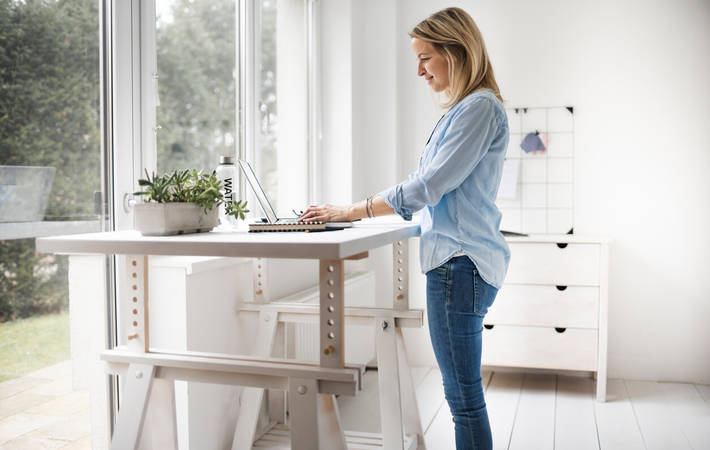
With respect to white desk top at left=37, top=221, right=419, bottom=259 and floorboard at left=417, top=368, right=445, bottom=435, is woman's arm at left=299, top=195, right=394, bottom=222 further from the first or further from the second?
floorboard at left=417, top=368, right=445, bottom=435

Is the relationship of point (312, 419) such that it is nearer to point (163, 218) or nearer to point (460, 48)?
point (163, 218)

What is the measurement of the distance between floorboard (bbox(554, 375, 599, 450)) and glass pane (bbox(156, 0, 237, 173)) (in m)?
1.74

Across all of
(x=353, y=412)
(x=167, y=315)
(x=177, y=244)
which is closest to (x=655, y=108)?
(x=353, y=412)

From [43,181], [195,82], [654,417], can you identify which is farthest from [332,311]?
[654,417]

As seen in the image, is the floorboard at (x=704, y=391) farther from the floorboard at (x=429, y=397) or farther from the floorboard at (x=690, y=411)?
the floorboard at (x=429, y=397)

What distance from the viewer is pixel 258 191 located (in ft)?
5.42

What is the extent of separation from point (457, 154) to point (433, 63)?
0.30 m

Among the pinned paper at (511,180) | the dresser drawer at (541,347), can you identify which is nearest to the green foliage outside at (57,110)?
the dresser drawer at (541,347)

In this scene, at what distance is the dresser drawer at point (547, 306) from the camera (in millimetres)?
2932

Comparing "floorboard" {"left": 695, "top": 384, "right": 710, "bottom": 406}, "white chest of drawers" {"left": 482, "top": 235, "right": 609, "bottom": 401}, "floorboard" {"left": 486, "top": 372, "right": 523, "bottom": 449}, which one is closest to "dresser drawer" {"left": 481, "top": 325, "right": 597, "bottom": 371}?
"white chest of drawers" {"left": 482, "top": 235, "right": 609, "bottom": 401}

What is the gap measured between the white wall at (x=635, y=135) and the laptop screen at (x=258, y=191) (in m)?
1.71

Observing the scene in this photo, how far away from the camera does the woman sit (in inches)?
57.9

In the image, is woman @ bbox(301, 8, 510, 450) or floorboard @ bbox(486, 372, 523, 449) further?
floorboard @ bbox(486, 372, 523, 449)

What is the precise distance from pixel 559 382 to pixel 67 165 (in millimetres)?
2596
